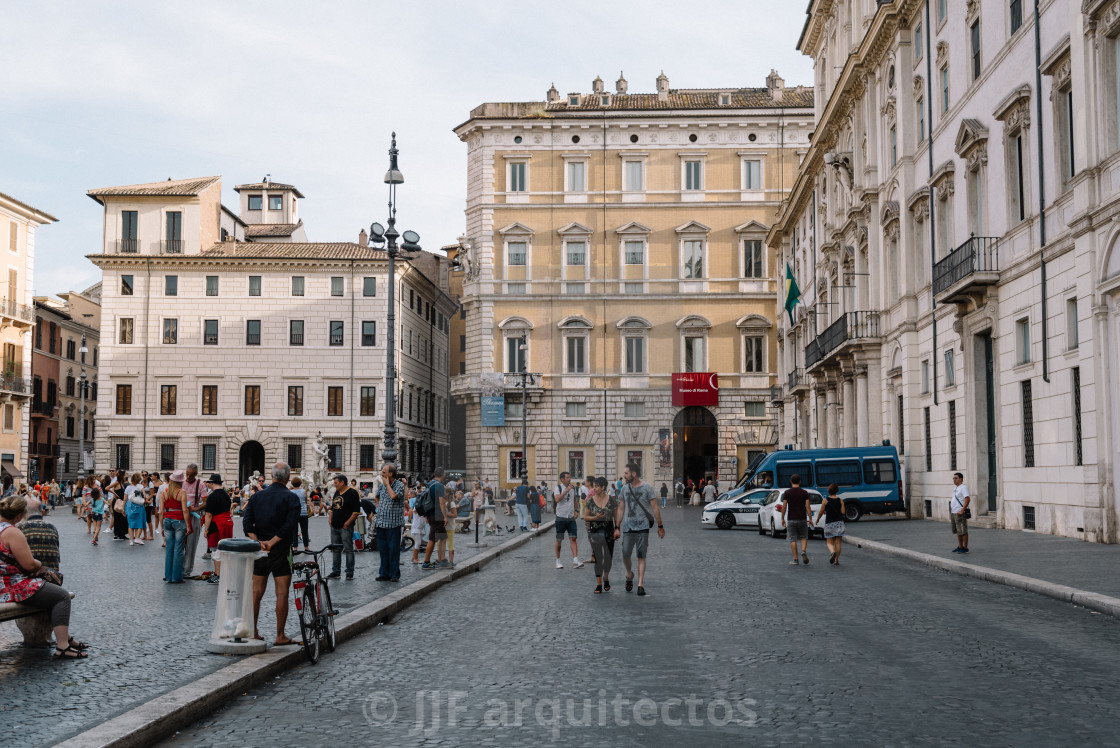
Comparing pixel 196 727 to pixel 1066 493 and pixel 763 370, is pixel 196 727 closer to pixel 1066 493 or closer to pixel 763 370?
pixel 1066 493

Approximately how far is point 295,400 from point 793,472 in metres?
34.7

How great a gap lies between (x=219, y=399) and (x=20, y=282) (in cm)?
1251

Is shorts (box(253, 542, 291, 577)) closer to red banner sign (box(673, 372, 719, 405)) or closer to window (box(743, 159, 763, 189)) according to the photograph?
red banner sign (box(673, 372, 719, 405))

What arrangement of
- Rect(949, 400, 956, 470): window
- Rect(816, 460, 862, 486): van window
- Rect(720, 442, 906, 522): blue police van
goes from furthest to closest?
Rect(816, 460, 862, 486): van window, Rect(720, 442, 906, 522): blue police van, Rect(949, 400, 956, 470): window

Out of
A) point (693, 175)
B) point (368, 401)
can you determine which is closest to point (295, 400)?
point (368, 401)

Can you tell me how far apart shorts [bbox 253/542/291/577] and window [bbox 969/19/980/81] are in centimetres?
2524

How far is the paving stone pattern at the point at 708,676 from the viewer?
7023 mm

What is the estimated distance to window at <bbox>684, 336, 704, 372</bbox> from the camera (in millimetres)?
62688

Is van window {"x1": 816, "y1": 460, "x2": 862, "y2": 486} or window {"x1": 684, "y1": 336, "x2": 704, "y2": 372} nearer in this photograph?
van window {"x1": 816, "y1": 460, "x2": 862, "y2": 486}

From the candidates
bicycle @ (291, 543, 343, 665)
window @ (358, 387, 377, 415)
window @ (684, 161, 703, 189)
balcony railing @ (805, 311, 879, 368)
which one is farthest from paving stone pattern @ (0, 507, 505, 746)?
window @ (684, 161, 703, 189)

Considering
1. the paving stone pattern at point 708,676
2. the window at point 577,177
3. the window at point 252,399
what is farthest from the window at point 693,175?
the paving stone pattern at point 708,676

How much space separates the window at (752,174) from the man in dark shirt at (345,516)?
49242mm

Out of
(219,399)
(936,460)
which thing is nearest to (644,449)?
(219,399)

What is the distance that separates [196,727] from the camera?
739 centimetres
